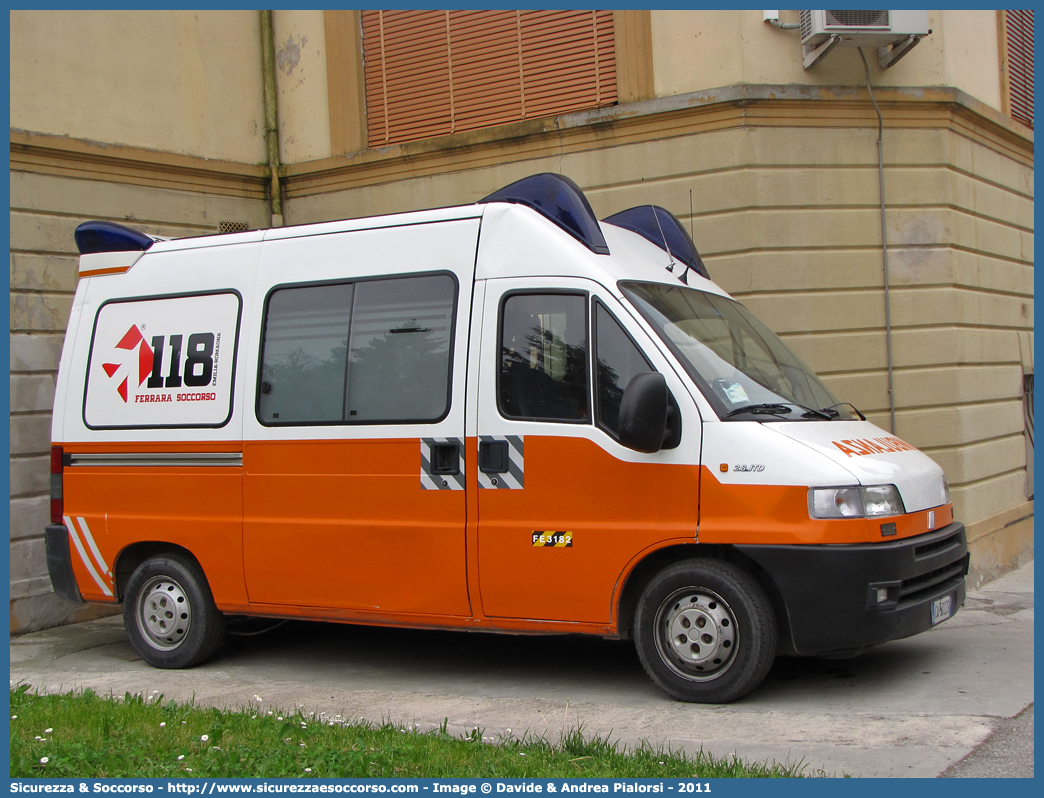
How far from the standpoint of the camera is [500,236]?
623 cm

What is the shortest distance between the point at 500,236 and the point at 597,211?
361 cm

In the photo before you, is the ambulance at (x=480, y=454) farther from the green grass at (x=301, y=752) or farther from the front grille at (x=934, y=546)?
the green grass at (x=301, y=752)

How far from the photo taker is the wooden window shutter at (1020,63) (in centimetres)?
1047

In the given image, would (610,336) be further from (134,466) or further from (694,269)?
(134,466)

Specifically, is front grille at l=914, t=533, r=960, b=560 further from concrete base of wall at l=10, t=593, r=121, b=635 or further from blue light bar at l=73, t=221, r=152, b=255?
concrete base of wall at l=10, t=593, r=121, b=635

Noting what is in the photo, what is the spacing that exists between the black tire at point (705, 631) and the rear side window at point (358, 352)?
1643mm

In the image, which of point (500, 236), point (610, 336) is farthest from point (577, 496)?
point (500, 236)

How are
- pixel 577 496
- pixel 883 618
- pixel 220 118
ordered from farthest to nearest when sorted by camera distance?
pixel 220 118, pixel 577 496, pixel 883 618

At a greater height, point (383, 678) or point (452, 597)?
point (452, 597)

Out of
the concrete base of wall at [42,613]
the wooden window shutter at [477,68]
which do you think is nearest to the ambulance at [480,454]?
the concrete base of wall at [42,613]

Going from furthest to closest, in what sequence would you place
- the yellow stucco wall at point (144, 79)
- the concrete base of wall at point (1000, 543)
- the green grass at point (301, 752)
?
the yellow stucco wall at point (144, 79) → the concrete base of wall at point (1000, 543) → the green grass at point (301, 752)

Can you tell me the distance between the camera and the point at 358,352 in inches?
257

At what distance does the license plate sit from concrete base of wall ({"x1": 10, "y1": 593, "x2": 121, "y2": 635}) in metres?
6.67

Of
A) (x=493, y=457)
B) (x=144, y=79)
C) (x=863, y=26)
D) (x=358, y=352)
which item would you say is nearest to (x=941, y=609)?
(x=493, y=457)
